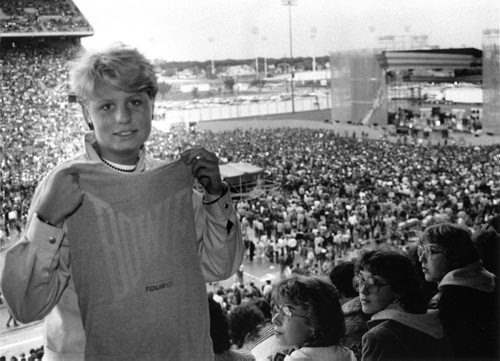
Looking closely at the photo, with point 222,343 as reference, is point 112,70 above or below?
above

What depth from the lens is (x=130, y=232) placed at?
536 mm

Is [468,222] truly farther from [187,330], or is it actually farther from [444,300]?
[187,330]

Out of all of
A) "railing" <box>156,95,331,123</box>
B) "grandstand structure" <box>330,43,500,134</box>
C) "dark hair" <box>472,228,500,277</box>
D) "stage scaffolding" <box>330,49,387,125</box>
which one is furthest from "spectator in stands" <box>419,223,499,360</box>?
"stage scaffolding" <box>330,49,387,125</box>

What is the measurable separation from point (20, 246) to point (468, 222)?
529 centimetres

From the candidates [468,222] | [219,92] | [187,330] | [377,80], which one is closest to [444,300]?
[187,330]

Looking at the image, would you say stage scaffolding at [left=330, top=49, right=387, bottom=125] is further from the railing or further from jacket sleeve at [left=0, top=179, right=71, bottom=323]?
jacket sleeve at [left=0, top=179, right=71, bottom=323]

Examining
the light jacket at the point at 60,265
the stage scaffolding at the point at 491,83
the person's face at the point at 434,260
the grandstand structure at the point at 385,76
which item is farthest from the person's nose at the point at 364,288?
the grandstand structure at the point at 385,76

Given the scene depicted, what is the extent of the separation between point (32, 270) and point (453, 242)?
918 mm

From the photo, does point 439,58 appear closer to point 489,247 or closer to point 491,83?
point 491,83

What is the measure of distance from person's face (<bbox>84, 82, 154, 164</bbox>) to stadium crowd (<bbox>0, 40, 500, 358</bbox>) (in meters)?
2.48

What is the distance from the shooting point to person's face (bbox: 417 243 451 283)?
1.23m

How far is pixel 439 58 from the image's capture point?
717 inches

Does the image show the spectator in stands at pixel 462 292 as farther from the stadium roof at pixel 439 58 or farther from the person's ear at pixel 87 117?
the stadium roof at pixel 439 58

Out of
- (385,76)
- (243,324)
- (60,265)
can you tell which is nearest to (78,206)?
(60,265)
